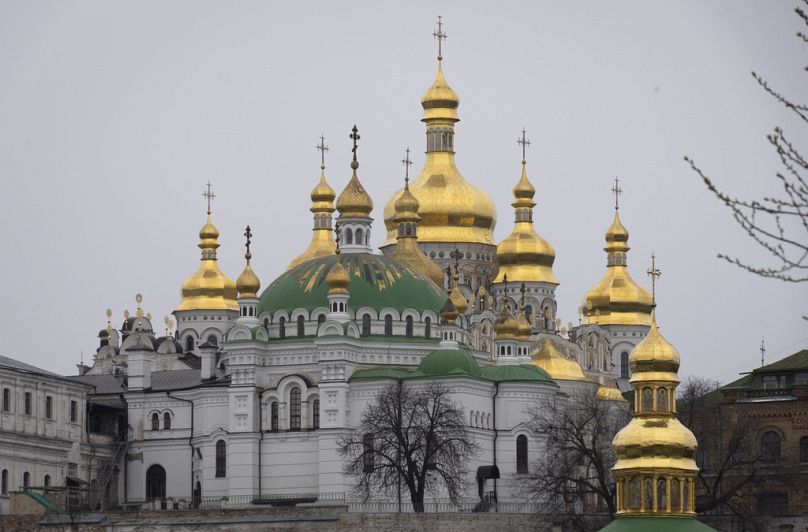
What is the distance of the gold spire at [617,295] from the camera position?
100 meters

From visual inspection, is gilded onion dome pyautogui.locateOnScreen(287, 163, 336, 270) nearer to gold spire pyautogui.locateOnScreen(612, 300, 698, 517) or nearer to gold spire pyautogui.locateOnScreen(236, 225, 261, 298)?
gold spire pyautogui.locateOnScreen(236, 225, 261, 298)

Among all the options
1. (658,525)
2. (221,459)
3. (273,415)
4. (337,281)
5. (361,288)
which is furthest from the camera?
(361,288)

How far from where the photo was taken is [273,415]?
76.1 metres

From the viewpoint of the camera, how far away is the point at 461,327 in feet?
259

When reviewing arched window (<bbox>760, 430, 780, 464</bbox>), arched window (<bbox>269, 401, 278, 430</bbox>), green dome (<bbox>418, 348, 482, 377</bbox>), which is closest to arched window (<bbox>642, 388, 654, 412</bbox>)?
arched window (<bbox>760, 430, 780, 464</bbox>)

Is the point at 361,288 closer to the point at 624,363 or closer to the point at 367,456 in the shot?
the point at 367,456

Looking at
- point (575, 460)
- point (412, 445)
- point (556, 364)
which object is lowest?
point (575, 460)

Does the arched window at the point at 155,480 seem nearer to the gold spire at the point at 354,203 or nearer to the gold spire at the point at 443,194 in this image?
the gold spire at the point at 354,203

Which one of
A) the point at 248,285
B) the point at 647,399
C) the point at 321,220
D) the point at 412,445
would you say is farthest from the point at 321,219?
the point at 647,399

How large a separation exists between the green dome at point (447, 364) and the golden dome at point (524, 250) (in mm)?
20643

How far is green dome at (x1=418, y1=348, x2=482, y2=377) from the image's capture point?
73625 millimetres

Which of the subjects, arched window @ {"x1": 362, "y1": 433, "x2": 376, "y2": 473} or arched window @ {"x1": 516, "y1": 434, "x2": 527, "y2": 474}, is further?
arched window @ {"x1": 516, "y1": 434, "x2": 527, "y2": 474}

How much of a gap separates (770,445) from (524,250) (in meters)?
26.1

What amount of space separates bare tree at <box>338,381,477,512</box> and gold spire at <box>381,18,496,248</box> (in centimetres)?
2396
